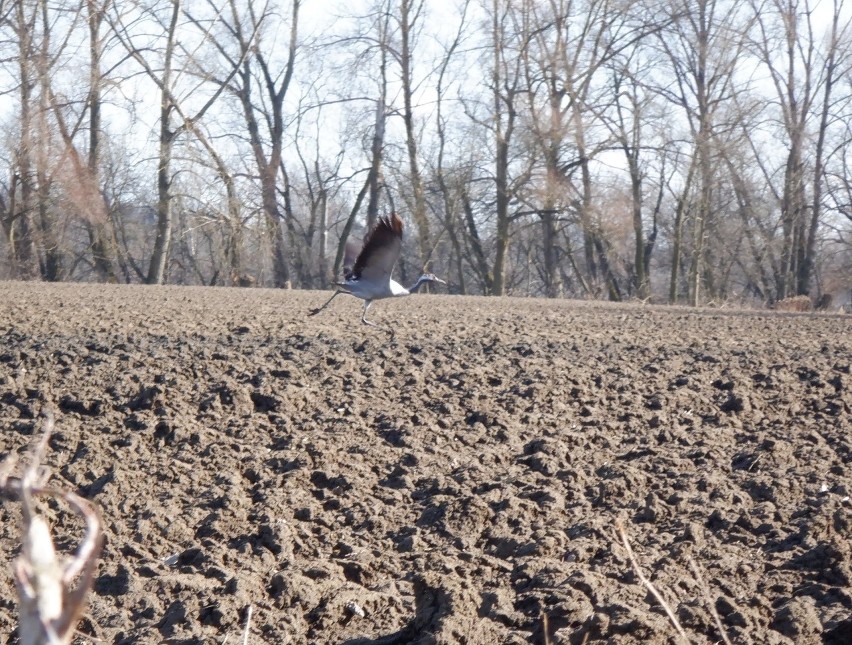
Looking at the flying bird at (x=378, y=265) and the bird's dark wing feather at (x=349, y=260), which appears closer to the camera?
the flying bird at (x=378, y=265)

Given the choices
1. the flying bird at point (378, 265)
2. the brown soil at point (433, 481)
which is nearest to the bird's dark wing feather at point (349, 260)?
the flying bird at point (378, 265)

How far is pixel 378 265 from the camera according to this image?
1051cm

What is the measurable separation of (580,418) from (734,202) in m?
39.2

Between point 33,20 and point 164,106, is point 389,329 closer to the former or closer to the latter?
point 164,106

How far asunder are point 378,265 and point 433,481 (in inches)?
160

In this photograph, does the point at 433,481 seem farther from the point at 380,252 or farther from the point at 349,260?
the point at 349,260

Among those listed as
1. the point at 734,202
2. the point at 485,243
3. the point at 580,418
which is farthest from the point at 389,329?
the point at 734,202

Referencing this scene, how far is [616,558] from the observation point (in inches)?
217

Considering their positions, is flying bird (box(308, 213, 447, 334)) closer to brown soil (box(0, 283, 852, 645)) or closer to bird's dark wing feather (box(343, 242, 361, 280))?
bird's dark wing feather (box(343, 242, 361, 280))

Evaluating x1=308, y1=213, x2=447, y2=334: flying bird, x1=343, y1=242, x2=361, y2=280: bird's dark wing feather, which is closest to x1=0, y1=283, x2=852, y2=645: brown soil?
x1=308, y1=213, x2=447, y2=334: flying bird

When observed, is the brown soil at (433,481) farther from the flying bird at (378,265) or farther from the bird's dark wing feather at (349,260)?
the bird's dark wing feather at (349,260)

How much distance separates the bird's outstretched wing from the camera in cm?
998

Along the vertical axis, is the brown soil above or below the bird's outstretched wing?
below

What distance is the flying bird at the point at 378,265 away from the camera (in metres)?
10.1
